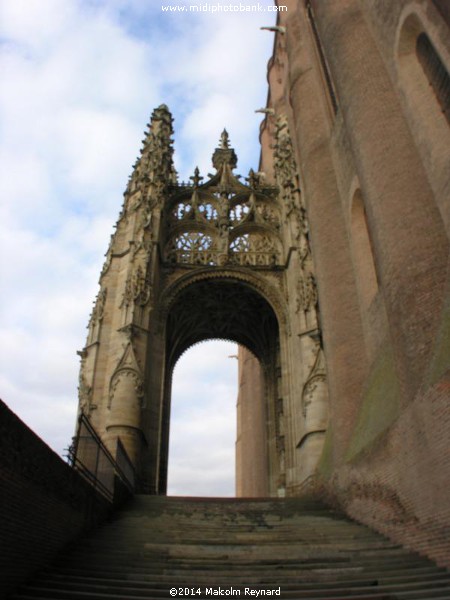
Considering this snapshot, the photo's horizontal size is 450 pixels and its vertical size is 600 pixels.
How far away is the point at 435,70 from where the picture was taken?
8609 millimetres

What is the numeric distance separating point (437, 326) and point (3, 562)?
607 centimetres

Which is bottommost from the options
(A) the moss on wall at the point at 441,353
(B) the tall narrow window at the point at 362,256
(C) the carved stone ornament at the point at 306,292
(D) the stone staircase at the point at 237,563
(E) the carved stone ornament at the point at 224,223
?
(D) the stone staircase at the point at 237,563

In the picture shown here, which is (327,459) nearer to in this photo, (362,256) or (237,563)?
(362,256)

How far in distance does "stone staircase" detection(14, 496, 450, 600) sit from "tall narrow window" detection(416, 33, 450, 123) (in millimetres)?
6827

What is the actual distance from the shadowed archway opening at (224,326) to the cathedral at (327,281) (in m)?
0.09

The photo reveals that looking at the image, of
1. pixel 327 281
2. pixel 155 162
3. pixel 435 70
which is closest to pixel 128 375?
pixel 327 281

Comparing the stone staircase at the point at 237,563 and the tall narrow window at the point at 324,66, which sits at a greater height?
the tall narrow window at the point at 324,66

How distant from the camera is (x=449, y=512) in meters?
5.77

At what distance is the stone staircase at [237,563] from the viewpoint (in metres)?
4.96

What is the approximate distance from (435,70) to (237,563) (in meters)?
8.67

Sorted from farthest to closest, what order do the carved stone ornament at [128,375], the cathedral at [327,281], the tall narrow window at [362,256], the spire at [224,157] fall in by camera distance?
the spire at [224,157] → the carved stone ornament at [128,375] → the tall narrow window at [362,256] → the cathedral at [327,281]

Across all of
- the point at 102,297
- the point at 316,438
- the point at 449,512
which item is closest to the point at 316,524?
the point at 449,512

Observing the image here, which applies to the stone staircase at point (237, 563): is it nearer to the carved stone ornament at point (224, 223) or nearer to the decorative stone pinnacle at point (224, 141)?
the carved stone ornament at point (224, 223)

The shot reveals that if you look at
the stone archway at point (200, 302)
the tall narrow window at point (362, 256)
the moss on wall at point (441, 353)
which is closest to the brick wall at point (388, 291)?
the moss on wall at point (441, 353)
